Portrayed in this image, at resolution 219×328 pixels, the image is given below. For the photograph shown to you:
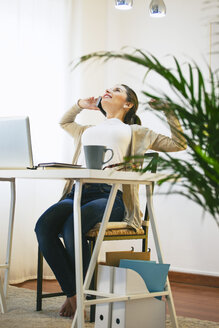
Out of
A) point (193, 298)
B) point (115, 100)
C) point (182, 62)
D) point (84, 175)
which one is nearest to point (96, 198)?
point (115, 100)

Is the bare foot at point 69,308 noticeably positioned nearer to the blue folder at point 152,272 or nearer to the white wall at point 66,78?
the blue folder at point 152,272

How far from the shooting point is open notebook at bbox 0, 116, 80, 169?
211 centimetres

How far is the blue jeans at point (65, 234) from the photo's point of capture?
7.39ft

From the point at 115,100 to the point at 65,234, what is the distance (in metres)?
0.83

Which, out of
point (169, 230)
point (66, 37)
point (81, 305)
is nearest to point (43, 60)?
point (66, 37)

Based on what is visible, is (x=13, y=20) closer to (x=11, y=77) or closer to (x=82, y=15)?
(x=11, y=77)

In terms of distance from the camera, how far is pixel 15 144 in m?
2.12

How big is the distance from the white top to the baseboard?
1.25m

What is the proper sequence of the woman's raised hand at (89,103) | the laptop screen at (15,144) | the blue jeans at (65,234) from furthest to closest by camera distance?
1. the woman's raised hand at (89,103)
2. the blue jeans at (65,234)
3. the laptop screen at (15,144)

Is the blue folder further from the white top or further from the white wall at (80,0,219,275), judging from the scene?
the white wall at (80,0,219,275)

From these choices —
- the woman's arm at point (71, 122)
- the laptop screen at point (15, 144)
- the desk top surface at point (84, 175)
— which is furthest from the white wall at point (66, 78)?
the desk top surface at point (84, 175)

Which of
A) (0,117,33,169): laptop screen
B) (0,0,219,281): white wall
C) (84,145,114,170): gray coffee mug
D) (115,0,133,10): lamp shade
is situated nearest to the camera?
(84,145,114,170): gray coffee mug

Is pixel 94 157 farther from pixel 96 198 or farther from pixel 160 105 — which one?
pixel 160 105

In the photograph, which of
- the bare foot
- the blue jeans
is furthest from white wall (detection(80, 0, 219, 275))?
the bare foot
